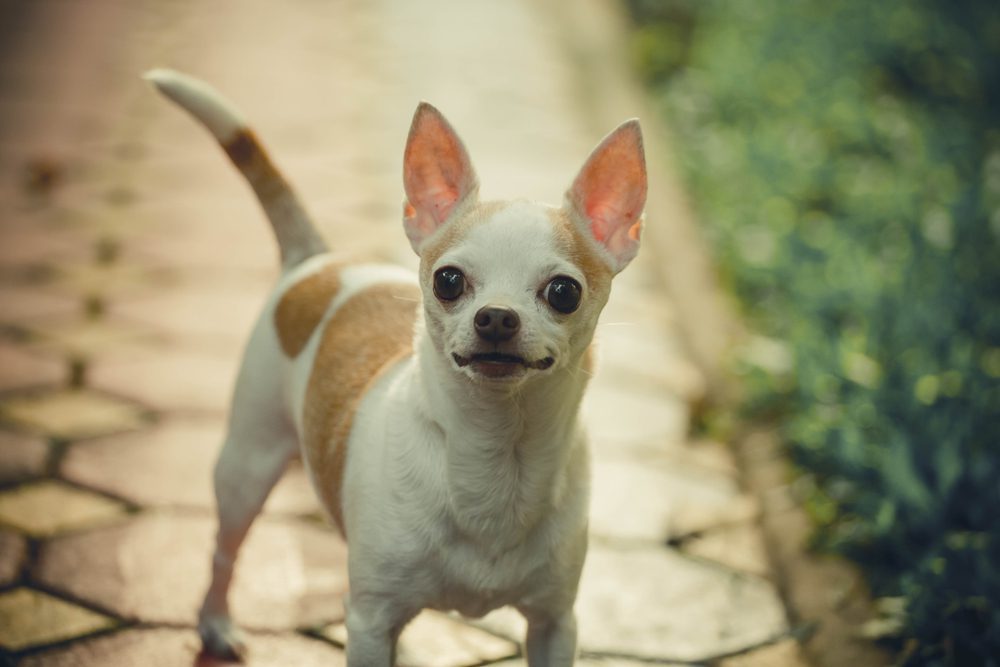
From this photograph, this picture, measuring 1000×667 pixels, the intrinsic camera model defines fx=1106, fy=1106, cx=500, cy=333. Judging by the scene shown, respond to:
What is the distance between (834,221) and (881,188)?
454mm

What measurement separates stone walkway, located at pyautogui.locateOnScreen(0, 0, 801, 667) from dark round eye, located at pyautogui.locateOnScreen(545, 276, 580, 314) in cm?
88

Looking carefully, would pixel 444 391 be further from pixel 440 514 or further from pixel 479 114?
pixel 479 114

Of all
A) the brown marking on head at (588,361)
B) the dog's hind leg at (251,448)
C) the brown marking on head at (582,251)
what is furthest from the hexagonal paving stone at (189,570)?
the brown marking on head at (582,251)

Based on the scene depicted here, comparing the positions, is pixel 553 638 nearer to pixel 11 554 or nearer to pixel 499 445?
pixel 499 445

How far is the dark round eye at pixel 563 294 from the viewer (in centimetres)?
204

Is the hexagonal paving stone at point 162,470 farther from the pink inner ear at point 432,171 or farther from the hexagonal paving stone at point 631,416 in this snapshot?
the pink inner ear at point 432,171

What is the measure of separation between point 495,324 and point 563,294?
19 cm

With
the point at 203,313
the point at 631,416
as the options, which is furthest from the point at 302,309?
the point at 203,313

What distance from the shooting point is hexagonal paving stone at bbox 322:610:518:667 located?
9.22 ft

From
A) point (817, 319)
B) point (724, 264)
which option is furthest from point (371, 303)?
point (724, 264)

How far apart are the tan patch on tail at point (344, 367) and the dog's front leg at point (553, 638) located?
48 centimetres

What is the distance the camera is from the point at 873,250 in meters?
5.25

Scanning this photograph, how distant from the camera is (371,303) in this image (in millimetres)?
2594

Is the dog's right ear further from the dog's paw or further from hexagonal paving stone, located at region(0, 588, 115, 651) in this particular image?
hexagonal paving stone, located at region(0, 588, 115, 651)
